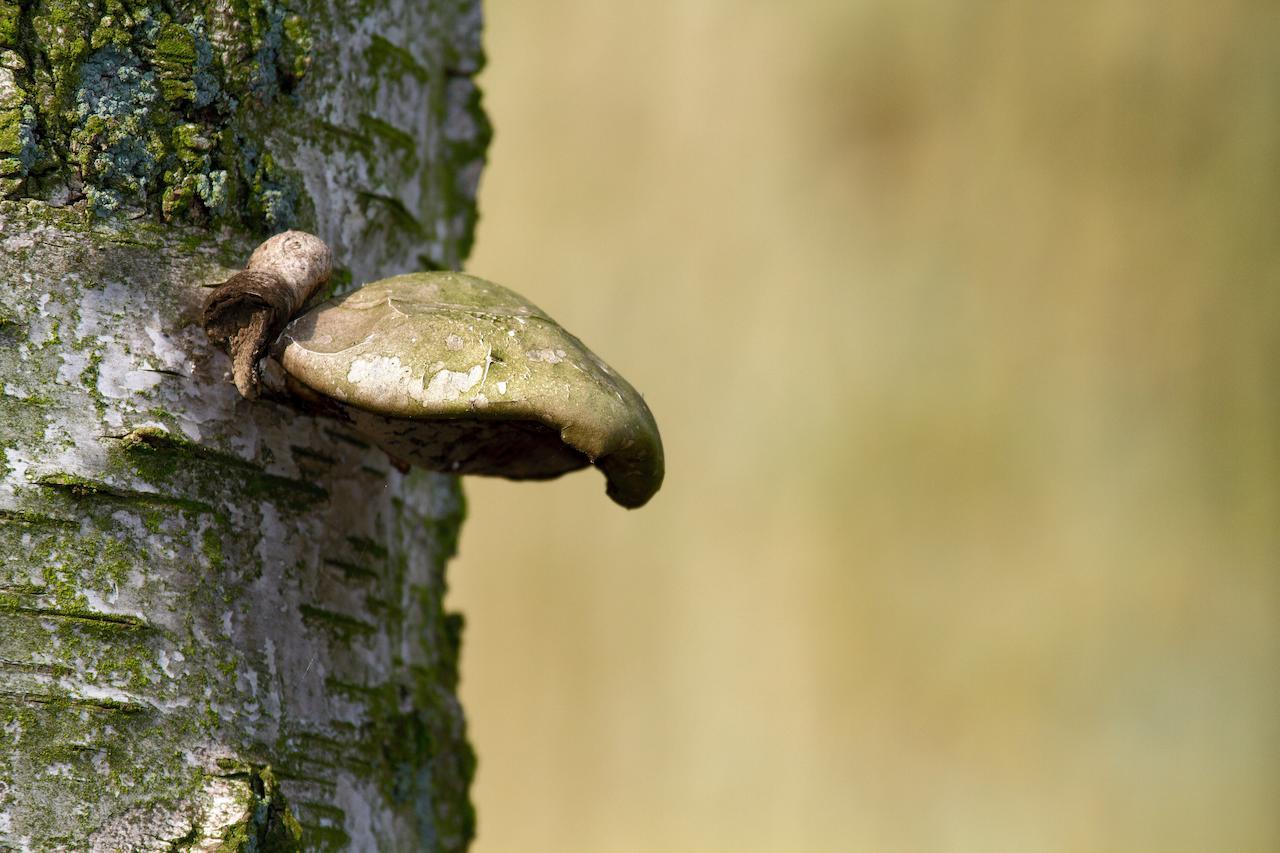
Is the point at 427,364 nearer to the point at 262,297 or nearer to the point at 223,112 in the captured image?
the point at 262,297

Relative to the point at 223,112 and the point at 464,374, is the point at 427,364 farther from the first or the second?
→ the point at 223,112

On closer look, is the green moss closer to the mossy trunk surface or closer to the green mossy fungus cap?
the mossy trunk surface

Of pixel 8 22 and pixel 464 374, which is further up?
pixel 8 22

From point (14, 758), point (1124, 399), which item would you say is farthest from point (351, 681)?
point (1124, 399)

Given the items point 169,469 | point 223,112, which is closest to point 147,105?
point 223,112

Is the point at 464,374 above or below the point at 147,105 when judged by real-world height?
below
